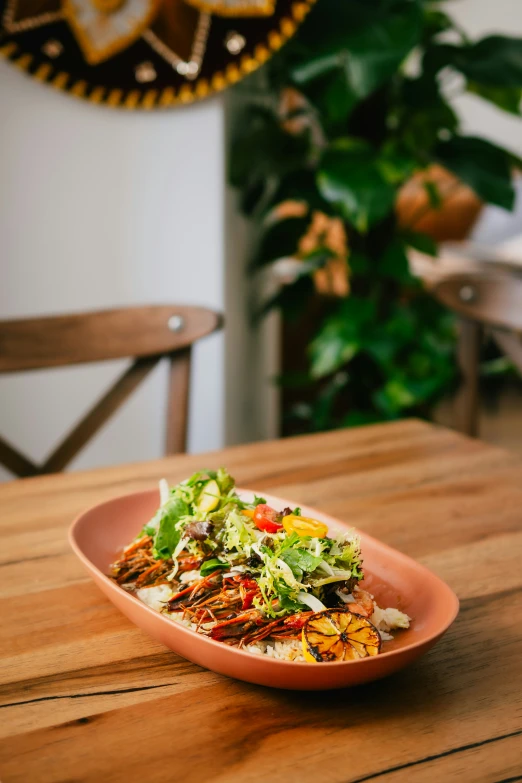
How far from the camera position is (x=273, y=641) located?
60 centimetres

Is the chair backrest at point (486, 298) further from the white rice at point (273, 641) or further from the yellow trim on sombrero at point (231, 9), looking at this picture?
the white rice at point (273, 641)

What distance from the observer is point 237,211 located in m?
2.35

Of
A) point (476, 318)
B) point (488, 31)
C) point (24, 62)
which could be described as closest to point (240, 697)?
point (476, 318)

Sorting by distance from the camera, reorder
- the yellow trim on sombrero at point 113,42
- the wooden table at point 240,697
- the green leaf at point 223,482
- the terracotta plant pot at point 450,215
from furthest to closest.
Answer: the terracotta plant pot at point 450,215 < the yellow trim on sombrero at point 113,42 < the green leaf at point 223,482 < the wooden table at point 240,697

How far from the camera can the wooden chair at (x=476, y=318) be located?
1.61m

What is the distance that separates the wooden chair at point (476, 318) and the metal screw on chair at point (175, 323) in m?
0.58

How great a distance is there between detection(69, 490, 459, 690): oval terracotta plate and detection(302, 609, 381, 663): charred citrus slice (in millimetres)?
15

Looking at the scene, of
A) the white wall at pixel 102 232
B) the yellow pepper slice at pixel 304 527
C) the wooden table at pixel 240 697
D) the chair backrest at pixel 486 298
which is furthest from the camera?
the white wall at pixel 102 232

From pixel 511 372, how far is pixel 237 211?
246cm

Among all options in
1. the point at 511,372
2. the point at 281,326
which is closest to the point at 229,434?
the point at 281,326

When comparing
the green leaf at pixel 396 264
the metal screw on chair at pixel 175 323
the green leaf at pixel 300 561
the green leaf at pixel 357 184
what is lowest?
the green leaf at pixel 396 264

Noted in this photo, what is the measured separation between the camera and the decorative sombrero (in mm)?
1874

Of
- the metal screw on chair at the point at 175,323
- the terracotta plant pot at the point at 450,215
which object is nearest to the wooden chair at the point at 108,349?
the metal screw on chair at the point at 175,323

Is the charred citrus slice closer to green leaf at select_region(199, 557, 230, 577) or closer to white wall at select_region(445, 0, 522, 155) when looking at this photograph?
green leaf at select_region(199, 557, 230, 577)
